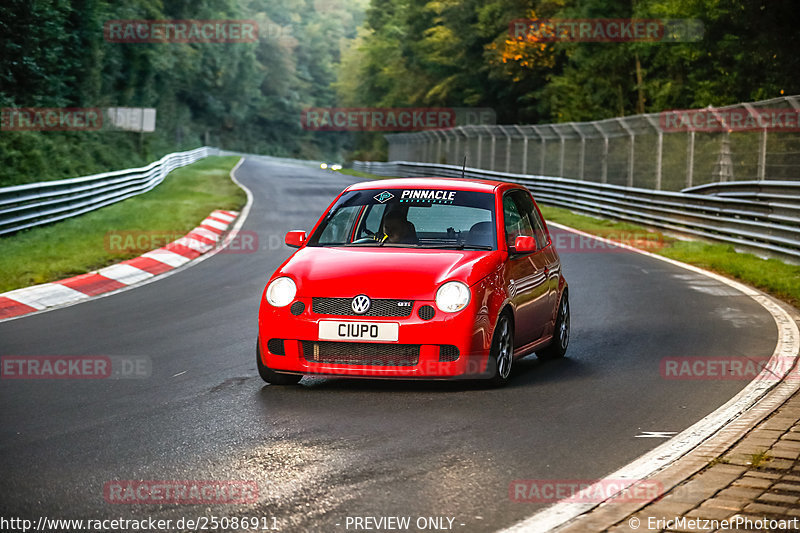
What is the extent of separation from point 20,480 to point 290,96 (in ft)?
460

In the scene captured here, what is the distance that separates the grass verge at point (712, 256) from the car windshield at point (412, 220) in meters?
6.27

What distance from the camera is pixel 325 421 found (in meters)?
6.91

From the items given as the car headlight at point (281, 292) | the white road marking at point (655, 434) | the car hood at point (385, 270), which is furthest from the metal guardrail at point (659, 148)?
the white road marking at point (655, 434)

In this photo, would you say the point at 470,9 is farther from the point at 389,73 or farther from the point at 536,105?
the point at 389,73

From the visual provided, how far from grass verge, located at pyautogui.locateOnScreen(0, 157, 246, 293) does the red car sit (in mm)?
6885

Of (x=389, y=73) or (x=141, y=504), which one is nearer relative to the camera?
(x=141, y=504)

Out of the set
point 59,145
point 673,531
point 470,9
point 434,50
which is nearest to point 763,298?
point 673,531

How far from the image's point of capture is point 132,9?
5059 centimetres

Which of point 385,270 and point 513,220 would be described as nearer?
point 385,270

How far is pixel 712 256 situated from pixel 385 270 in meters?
12.6
